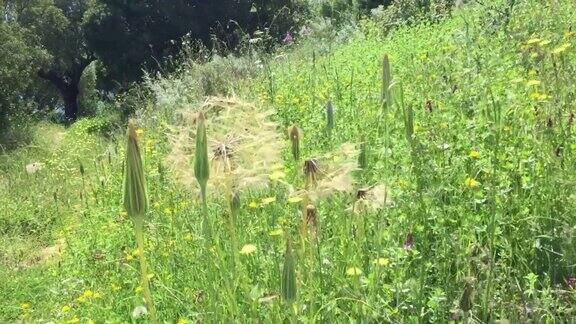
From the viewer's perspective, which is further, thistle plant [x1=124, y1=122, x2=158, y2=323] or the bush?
the bush

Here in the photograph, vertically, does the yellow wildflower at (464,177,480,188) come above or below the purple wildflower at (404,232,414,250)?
above

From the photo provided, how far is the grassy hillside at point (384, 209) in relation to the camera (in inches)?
61.8

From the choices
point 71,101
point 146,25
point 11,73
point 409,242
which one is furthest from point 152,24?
point 409,242

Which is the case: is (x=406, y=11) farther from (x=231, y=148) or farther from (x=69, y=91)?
(x=69, y=91)

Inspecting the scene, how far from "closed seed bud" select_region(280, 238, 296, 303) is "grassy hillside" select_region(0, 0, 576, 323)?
2.1 inches

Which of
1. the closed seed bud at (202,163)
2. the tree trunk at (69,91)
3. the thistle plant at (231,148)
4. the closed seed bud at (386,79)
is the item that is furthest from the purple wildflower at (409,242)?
the tree trunk at (69,91)

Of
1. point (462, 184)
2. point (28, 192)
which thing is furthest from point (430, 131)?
point (28, 192)

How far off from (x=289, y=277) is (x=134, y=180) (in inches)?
16.6

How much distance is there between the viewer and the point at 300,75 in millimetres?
5699

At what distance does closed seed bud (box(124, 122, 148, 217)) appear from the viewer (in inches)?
36.8

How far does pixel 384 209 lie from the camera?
1563 mm

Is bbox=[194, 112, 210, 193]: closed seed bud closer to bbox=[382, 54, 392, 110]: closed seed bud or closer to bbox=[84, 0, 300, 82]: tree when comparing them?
bbox=[382, 54, 392, 110]: closed seed bud

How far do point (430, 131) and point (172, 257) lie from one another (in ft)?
4.07

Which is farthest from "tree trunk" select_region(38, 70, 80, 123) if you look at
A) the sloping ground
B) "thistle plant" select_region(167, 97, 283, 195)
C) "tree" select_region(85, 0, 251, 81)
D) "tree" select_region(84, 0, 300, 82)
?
"thistle plant" select_region(167, 97, 283, 195)
